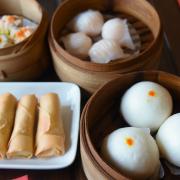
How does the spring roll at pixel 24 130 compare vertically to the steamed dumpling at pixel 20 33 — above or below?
below

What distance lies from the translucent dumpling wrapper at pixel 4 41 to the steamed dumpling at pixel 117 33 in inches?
11.4

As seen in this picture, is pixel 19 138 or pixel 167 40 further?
pixel 167 40

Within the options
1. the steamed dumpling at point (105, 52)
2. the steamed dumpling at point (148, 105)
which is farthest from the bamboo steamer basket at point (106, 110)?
the steamed dumpling at point (105, 52)

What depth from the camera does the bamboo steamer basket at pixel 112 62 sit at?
82 centimetres

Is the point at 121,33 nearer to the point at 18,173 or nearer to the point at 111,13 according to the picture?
the point at 111,13

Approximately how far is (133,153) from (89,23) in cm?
49

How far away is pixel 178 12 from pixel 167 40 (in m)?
0.17

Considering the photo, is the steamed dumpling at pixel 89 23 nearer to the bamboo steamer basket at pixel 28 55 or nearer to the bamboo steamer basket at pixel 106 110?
the bamboo steamer basket at pixel 28 55

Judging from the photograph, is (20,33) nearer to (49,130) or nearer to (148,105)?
(49,130)

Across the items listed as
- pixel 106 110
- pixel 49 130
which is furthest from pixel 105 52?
pixel 49 130

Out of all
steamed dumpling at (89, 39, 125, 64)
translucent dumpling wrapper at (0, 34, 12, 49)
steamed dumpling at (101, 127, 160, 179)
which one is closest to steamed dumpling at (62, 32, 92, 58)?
steamed dumpling at (89, 39, 125, 64)

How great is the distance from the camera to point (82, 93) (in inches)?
36.1

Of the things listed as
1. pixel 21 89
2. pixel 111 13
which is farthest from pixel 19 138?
Answer: pixel 111 13

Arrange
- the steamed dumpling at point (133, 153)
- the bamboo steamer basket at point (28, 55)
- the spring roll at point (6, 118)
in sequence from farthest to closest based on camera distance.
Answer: the bamboo steamer basket at point (28, 55), the spring roll at point (6, 118), the steamed dumpling at point (133, 153)
